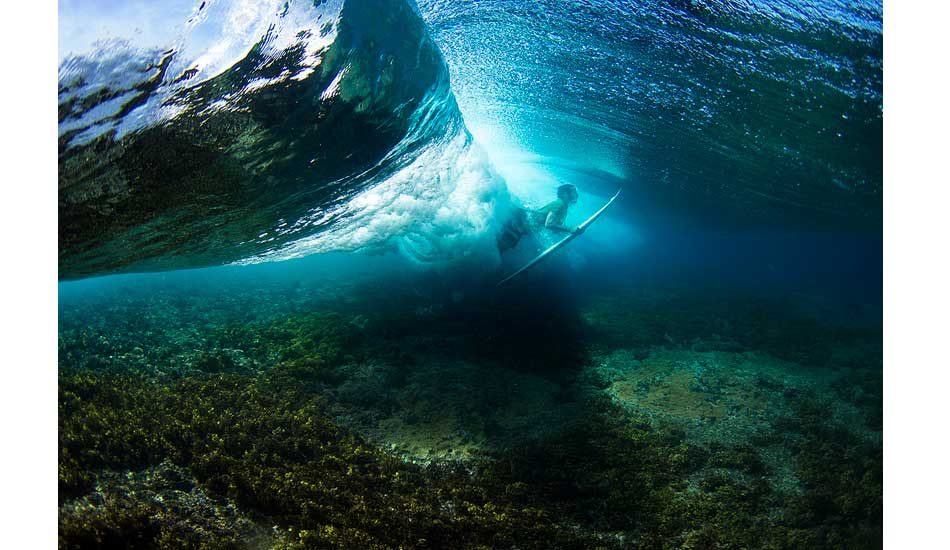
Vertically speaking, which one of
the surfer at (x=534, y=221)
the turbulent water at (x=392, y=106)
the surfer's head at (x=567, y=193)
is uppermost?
the turbulent water at (x=392, y=106)

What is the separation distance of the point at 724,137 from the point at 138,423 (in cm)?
1118

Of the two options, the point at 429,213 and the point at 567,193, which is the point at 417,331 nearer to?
the point at 429,213

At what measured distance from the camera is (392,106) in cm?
448

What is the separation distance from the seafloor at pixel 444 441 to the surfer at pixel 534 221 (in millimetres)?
4557

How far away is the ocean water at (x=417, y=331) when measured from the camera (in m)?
2.96

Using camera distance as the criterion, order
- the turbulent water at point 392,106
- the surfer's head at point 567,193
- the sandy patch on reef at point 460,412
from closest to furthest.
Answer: the turbulent water at point 392,106, the sandy patch on reef at point 460,412, the surfer's head at point 567,193

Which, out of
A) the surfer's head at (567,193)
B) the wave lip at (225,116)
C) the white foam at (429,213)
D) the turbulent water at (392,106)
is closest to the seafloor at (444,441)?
the wave lip at (225,116)

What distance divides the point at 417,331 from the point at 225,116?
5.58m

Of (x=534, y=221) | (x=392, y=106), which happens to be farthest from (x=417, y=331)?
(x=534, y=221)

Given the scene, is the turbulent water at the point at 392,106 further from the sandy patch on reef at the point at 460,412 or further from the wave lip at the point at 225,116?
the sandy patch on reef at the point at 460,412

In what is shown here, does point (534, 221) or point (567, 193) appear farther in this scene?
point (534, 221)

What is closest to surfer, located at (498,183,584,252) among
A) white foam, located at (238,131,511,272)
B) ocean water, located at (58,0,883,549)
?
white foam, located at (238,131,511,272)

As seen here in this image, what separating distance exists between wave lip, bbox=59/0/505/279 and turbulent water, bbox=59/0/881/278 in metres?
0.02
